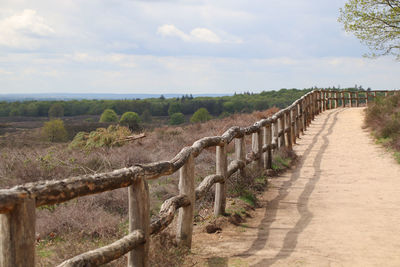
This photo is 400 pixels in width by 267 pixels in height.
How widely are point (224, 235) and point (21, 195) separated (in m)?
3.71

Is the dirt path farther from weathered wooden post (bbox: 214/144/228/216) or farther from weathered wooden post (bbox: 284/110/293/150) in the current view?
weathered wooden post (bbox: 284/110/293/150)

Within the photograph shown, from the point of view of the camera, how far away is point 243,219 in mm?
6531

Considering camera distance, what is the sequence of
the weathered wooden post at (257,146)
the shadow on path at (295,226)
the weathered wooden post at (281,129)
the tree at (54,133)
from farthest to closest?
the tree at (54,133)
the weathered wooden post at (281,129)
the weathered wooden post at (257,146)
the shadow on path at (295,226)

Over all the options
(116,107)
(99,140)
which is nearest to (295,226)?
(99,140)

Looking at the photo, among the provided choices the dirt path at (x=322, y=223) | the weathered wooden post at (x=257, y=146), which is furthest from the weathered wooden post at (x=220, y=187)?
the weathered wooden post at (x=257, y=146)

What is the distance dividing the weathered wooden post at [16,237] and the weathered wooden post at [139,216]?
1.34m

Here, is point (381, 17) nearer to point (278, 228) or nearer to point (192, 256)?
point (278, 228)

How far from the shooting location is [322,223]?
6336mm

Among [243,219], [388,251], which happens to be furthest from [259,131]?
[388,251]

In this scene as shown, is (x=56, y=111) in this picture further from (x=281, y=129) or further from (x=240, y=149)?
(x=240, y=149)

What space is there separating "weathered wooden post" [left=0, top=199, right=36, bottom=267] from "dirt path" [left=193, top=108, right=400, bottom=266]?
8.38 ft

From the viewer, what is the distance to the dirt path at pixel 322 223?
4914 millimetres

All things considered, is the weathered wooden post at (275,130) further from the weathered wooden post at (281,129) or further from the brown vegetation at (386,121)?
the brown vegetation at (386,121)

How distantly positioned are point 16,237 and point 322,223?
4.86 meters
